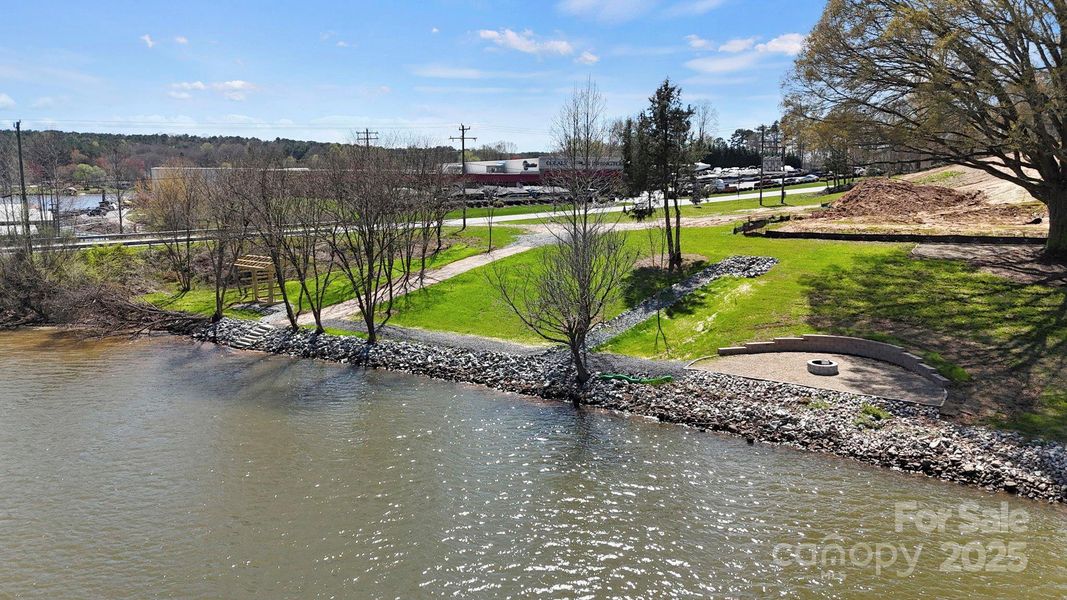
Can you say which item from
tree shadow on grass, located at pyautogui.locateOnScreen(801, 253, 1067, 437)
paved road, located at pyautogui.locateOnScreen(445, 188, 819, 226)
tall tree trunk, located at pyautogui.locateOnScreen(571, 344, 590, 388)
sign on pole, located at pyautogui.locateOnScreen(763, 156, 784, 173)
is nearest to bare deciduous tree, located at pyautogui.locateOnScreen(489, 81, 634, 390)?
tall tree trunk, located at pyautogui.locateOnScreen(571, 344, 590, 388)

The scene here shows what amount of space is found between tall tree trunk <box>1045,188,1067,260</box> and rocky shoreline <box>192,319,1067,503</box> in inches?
570

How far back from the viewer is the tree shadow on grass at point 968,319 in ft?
58.0

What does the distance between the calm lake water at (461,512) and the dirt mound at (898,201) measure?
89.9 ft

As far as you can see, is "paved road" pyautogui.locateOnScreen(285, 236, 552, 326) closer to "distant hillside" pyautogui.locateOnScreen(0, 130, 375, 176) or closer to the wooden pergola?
the wooden pergola

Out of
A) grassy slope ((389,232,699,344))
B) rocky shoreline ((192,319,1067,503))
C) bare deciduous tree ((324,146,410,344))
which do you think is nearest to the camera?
rocky shoreline ((192,319,1067,503))

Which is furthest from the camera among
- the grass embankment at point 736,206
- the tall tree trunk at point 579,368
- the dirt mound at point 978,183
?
the grass embankment at point 736,206

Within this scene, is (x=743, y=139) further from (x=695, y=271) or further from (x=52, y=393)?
(x=52, y=393)

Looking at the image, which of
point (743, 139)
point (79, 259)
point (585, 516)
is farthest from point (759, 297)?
point (743, 139)

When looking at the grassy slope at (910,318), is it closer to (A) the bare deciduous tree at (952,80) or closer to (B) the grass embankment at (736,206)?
(A) the bare deciduous tree at (952,80)

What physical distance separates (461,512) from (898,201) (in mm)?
35907

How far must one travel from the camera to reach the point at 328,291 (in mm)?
34594

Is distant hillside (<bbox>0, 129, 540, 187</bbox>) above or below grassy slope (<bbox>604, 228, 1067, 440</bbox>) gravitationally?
above

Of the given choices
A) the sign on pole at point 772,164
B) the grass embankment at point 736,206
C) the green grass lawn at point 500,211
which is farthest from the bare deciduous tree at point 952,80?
the sign on pole at point 772,164

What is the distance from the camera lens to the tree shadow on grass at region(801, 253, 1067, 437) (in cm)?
1769
